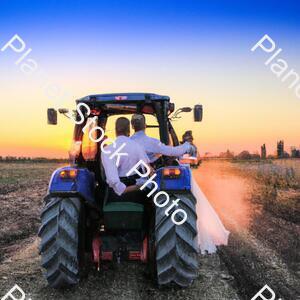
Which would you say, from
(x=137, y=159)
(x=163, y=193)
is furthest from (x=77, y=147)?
(x=163, y=193)

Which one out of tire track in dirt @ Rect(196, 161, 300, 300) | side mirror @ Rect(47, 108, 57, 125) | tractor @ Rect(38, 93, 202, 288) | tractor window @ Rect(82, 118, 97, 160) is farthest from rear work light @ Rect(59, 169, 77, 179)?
tire track in dirt @ Rect(196, 161, 300, 300)

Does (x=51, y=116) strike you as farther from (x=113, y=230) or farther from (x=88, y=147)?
(x=113, y=230)

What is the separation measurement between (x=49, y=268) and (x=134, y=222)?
110 centimetres

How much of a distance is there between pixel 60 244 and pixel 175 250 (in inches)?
50.8

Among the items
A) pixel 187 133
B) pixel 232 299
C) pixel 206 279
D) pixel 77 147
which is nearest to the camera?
pixel 232 299

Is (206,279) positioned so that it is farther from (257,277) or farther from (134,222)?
(134,222)

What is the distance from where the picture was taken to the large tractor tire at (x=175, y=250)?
5332 millimetres

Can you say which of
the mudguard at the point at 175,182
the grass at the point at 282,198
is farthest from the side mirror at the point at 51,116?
→ the grass at the point at 282,198

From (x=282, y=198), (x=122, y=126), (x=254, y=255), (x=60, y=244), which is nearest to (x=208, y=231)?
(x=254, y=255)

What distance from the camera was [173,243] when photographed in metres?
5.32

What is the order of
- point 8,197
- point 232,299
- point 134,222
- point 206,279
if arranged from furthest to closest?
point 8,197 → point 206,279 → point 134,222 → point 232,299

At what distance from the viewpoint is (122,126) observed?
18.6 feet

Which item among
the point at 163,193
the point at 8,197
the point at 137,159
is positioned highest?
the point at 137,159

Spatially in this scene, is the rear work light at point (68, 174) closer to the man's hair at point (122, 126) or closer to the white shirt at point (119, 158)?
the white shirt at point (119, 158)
